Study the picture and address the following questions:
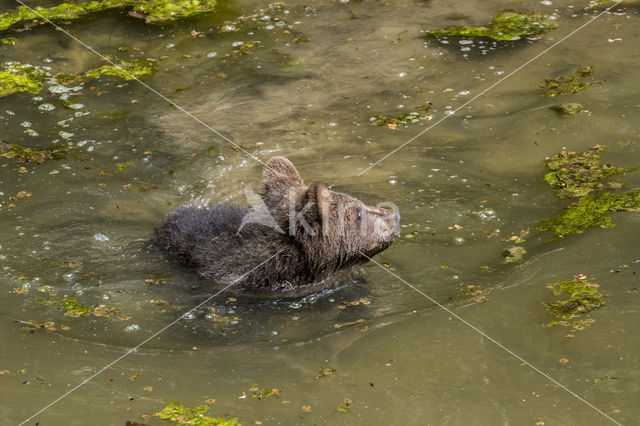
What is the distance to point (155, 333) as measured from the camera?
6.78 meters

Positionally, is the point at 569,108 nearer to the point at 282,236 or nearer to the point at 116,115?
the point at 282,236

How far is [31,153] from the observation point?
9.70 m

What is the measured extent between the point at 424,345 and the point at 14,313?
11.9 ft

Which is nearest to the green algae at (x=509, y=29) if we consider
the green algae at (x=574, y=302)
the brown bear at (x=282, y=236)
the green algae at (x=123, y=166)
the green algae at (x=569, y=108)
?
the green algae at (x=569, y=108)

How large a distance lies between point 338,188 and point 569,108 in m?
3.29

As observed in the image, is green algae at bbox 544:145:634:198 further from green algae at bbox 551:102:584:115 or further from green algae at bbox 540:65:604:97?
green algae at bbox 540:65:604:97

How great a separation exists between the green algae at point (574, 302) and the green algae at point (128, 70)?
7.54m

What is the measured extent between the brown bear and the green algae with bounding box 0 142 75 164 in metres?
2.58

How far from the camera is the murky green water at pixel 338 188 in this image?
5.46m

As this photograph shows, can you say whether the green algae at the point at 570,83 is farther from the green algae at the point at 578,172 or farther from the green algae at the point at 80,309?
the green algae at the point at 80,309

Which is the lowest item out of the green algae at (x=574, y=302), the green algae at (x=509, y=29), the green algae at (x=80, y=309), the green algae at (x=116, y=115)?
the green algae at (x=80, y=309)

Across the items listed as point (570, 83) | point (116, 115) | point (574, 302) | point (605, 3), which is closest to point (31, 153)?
point (116, 115)

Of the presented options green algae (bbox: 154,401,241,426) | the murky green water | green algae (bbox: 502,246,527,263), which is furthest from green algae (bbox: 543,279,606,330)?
green algae (bbox: 154,401,241,426)

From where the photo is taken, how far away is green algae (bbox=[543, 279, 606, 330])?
19.7 feet
